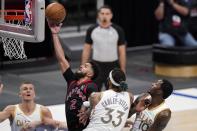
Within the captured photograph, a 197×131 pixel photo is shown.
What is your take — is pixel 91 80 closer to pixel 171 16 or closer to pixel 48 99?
pixel 48 99

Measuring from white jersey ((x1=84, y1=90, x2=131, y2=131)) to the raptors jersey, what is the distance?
1.38 feet

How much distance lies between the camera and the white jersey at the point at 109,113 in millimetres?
8470

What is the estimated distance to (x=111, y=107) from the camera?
8484 mm

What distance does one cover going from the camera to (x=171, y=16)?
15188 mm

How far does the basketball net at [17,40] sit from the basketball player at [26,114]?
78 cm

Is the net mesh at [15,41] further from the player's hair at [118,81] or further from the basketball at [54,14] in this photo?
the player's hair at [118,81]

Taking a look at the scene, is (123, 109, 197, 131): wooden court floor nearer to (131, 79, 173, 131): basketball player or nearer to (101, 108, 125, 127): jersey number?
(131, 79, 173, 131): basketball player

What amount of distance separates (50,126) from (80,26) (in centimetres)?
906

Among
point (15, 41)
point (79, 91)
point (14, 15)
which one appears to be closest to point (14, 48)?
point (15, 41)

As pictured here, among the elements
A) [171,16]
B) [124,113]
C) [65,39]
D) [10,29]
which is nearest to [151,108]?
[124,113]

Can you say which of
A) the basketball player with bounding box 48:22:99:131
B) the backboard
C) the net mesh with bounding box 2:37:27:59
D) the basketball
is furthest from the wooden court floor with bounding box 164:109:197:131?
the backboard

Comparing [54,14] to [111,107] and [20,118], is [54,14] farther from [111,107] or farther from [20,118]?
[111,107]

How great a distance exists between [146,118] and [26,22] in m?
2.05

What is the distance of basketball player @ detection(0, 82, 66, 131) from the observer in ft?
29.7
